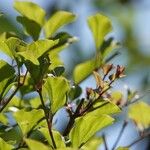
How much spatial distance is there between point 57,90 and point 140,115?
45 cm

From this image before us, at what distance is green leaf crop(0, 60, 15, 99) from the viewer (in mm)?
1014

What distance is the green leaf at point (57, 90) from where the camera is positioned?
99 centimetres

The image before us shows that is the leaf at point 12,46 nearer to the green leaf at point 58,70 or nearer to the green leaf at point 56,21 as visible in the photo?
the green leaf at point 58,70

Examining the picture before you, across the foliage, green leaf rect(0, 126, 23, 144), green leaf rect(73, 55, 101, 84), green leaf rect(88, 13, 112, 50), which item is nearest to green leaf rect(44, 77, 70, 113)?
the foliage

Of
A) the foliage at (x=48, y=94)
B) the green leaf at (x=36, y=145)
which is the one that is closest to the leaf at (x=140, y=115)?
the foliage at (x=48, y=94)

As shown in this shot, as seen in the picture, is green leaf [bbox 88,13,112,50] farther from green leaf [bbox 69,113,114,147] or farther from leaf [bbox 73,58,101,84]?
green leaf [bbox 69,113,114,147]

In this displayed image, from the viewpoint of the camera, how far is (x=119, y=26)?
→ 11.6 feet

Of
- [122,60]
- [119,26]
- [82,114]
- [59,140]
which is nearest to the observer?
[59,140]

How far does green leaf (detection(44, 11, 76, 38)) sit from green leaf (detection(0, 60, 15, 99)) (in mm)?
257

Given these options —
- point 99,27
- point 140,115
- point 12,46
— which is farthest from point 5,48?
point 140,115

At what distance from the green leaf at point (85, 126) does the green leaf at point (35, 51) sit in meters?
0.13

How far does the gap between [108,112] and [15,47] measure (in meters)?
0.22

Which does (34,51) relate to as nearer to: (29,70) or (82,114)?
(29,70)

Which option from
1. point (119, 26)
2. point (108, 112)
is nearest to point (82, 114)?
point (108, 112)
